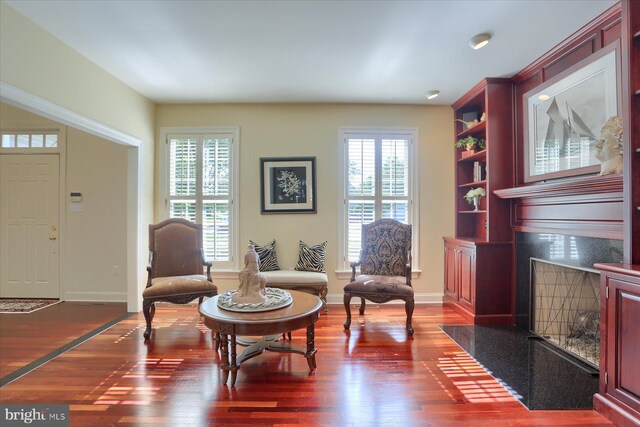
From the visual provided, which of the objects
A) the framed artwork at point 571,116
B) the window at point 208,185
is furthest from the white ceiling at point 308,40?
the window at point 208,185

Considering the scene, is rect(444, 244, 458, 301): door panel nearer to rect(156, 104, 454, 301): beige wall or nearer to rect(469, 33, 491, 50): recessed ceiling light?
rect(156, 104, 454, 301): beige wall

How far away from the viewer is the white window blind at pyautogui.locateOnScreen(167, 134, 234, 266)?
166 inches

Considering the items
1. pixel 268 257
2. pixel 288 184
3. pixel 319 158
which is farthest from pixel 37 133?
pixel 319 158

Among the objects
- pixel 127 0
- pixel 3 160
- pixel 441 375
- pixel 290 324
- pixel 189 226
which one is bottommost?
pixel 441 375

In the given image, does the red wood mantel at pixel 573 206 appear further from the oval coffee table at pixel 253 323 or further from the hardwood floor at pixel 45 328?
the hardwood floor at pixel 45 328

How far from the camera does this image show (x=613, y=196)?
7.33 feet

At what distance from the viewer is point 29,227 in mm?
4191

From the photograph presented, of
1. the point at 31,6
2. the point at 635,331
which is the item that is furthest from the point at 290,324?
the point at 31,6

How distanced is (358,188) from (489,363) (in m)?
2.50

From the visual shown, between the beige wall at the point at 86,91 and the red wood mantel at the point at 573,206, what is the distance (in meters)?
4.28

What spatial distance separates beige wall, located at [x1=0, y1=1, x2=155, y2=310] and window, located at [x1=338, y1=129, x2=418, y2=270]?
263 cm

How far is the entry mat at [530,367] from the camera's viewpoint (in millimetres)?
2043

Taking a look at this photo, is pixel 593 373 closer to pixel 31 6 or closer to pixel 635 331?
pixel 635 331

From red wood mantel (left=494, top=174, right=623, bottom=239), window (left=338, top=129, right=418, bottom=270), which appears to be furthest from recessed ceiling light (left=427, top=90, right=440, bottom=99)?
red wood mantel (left=494, top=174, right=623, bottom=239)
